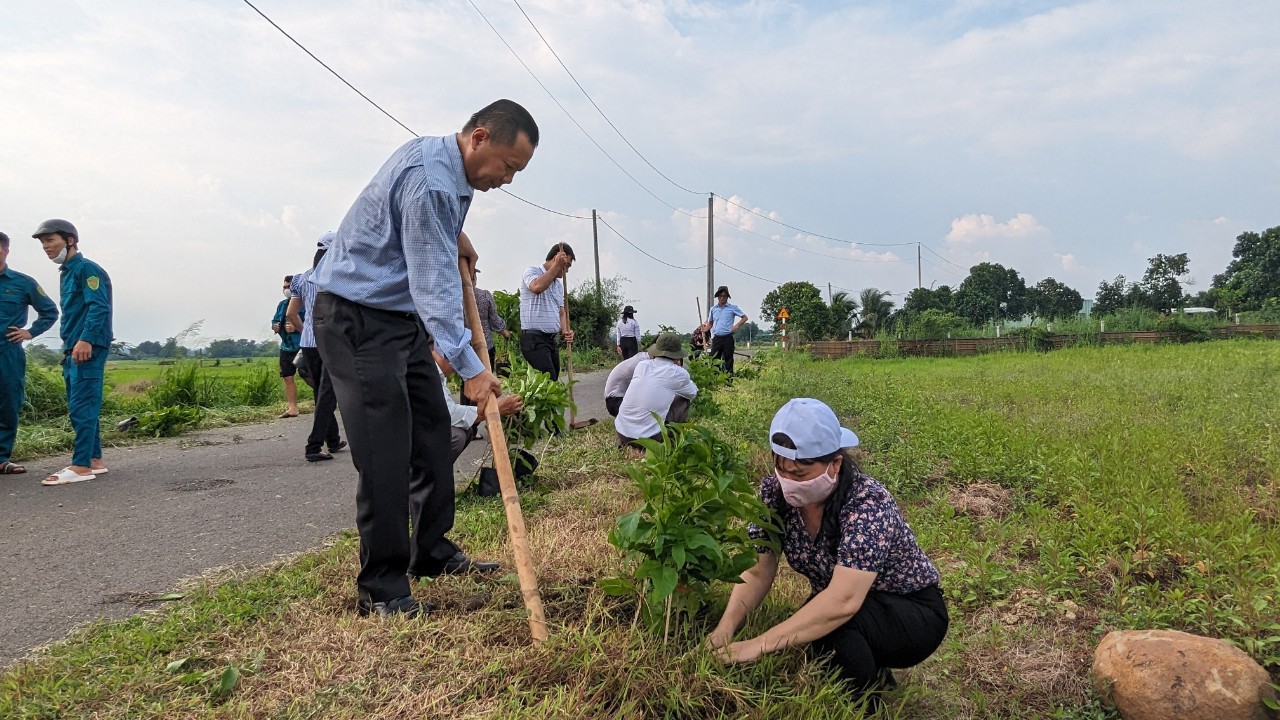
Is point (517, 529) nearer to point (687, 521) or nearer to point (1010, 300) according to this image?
point (687, 521)

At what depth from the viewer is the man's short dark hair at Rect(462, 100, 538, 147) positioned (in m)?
2.85

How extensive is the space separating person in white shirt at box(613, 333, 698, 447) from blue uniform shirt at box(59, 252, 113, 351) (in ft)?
13.3

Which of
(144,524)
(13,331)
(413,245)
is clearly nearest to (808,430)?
(413,245)

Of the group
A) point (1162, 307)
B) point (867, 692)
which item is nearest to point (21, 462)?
point (867, 692)

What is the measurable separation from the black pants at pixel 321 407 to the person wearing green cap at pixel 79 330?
1.58 metres

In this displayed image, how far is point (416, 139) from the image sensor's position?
9.76ft

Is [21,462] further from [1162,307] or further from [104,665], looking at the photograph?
[1162,307]

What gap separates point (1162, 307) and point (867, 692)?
6629 cm

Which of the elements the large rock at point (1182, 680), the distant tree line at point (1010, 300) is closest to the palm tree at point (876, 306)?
the distant tree line at point (1010, 300)

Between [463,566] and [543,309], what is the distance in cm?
395

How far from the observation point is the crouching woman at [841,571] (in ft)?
8.12

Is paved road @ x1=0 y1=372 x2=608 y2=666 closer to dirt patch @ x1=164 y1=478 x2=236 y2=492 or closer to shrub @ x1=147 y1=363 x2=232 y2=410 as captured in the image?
A: dirt patch @ x1=164 y1=478 x2=236 y2=492

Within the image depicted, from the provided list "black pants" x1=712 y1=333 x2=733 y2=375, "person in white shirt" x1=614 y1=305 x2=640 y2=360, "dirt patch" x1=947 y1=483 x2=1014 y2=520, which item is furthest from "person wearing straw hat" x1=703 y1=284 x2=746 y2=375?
"dirt patch" x1=947 y1=483 x2=1014 y2=520

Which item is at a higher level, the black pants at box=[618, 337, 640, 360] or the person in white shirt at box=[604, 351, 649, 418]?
the black pants at box=[618, 337, 640, 360]
